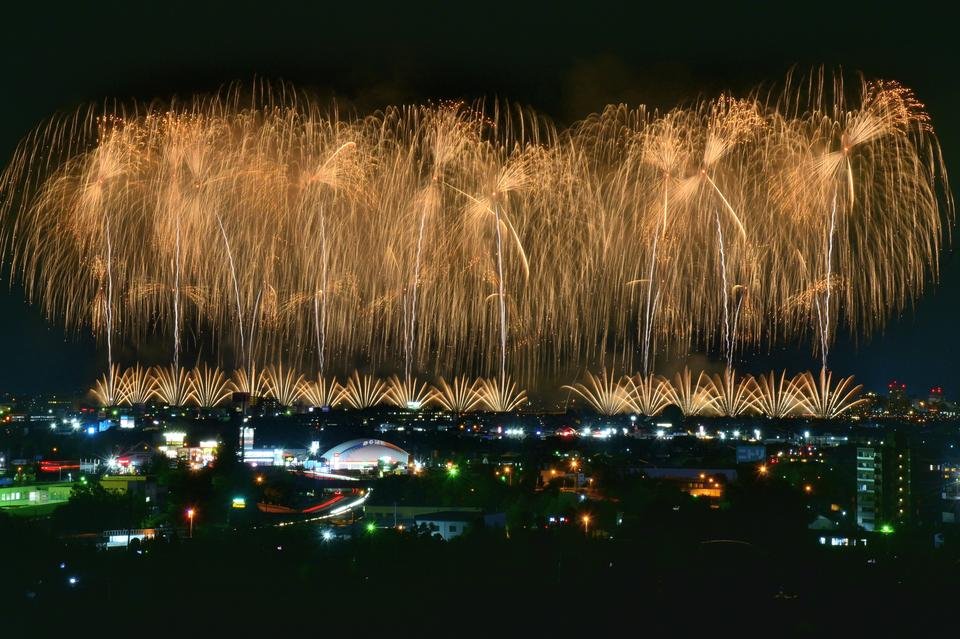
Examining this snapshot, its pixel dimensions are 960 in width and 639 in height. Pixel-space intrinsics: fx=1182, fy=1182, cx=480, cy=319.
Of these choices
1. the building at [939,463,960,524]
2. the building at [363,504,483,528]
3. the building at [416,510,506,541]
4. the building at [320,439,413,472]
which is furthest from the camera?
the building at [320,439,413,472]

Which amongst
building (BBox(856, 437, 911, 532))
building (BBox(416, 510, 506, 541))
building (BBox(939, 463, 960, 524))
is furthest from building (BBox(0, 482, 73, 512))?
building (BBox(939, 463, 960, 524))

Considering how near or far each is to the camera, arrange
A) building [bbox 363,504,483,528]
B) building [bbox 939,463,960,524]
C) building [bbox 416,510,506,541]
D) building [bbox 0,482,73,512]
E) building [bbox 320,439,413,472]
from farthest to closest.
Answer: building [bbox 320,439,413,472], building [bbox 939,463,960,524], building [bbox 0,482,73,512], building [bbox 363,504,483,528], building [bbox 416,510,506,541]

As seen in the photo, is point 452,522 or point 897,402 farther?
point 897,402

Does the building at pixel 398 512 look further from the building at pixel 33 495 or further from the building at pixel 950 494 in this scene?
the building at pixel 950 494

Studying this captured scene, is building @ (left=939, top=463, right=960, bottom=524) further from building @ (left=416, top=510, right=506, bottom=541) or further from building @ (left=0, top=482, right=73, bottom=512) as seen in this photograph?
building @ (left=0, top=482, right=73, bottom=512)

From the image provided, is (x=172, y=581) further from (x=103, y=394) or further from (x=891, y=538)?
(x=103, y=394)

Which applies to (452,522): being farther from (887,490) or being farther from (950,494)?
(950,494)

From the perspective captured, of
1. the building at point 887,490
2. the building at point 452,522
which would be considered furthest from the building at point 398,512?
the building at point 887,490

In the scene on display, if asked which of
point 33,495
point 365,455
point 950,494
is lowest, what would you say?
point 950,494

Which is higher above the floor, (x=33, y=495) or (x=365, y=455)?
(x=33, y=495)

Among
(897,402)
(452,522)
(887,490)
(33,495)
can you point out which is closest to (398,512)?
(452,522)
